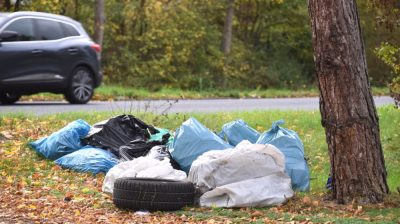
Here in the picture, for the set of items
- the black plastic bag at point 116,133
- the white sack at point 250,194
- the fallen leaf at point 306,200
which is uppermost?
the black plastic bag at point 116,133

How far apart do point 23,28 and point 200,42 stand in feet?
44.5

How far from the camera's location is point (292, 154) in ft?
17.4

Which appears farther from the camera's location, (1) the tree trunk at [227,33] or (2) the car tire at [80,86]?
(1) the tree trunk at [227,33]

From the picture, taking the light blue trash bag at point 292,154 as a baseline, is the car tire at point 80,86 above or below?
above

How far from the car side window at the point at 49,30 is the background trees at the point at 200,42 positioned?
686cm

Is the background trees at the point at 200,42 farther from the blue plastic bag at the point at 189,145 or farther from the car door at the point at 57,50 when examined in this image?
the blue plastic bag at the point at 189,145

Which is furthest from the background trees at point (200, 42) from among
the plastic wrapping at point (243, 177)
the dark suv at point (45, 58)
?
the plastic wrapping at point (243, 177)

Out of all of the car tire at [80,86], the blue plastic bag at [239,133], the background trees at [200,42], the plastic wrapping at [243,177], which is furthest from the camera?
the background trees at [200,42]

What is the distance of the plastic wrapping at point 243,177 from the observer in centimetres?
444

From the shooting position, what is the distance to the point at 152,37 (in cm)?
2044

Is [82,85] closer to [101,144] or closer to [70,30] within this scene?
[70,30]

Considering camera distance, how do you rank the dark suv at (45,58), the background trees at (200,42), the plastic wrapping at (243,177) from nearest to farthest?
the plastic wrapping at (243,177) → the dark suv at (45,58) → the background trees at (200,42)

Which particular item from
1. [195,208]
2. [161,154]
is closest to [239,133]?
[161,154]

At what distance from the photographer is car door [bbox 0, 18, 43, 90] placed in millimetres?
9422
